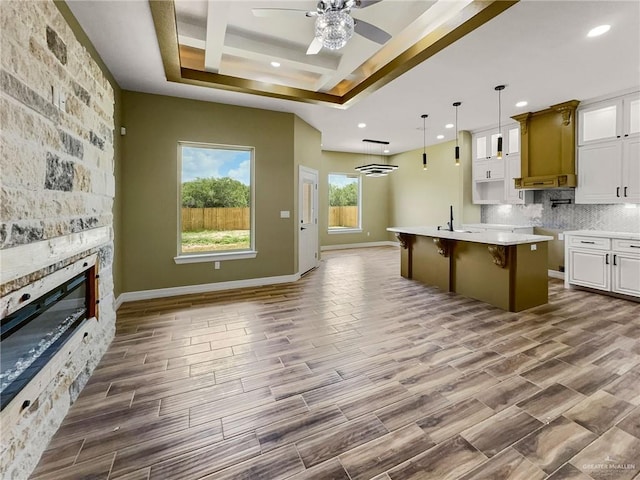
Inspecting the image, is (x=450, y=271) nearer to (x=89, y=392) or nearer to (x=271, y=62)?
(x=271, y=62)

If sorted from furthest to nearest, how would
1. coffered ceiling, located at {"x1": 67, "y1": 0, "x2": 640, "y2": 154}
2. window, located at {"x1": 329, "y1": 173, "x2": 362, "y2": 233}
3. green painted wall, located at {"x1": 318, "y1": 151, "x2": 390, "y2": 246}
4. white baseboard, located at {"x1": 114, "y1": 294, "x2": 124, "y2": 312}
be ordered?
window, located at {"x1": 329, "y1": 173, "x2": 362, "y2": 233}, green painted wall, located at {"x1": 318, "y1": 151, "x2": 390, "y2": 246}, white baseboard, located at {"x1": 114, "y1": 294, "x2": 124, "y2": 312}, coffered ceiling, located at {"x1": 67, "y1": 0, "x2": 640, "y2": 154}

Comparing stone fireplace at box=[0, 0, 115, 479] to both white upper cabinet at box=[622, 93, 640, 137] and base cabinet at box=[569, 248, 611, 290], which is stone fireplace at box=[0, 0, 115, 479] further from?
white upper cabinet at box=[622, 93, 640, 137]

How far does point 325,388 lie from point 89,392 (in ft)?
5.50

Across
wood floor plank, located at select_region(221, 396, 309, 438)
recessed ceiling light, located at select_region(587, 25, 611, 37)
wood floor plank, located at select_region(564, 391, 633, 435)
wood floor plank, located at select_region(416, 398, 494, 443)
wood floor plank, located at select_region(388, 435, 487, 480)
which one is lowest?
wood floor plank, located at select_region(388, 435, 487, 480)

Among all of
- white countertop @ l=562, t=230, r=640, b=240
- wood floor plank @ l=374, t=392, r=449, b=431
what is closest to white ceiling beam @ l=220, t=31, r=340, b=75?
wood floor plank @ l=374, t=392, r=449, b=431

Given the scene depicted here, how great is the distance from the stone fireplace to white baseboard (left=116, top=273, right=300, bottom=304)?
6.61 ft

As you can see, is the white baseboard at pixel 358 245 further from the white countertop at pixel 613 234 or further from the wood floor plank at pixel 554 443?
the wood floor plank at pixel 554 443

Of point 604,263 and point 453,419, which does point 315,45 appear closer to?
point 453,419

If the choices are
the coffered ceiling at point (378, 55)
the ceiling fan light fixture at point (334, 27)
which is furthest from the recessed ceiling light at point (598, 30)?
the ceiling fan light fixture at point (334, 27)

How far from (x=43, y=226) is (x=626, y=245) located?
20.4 feet

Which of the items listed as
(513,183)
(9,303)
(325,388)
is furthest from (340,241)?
(9,303)

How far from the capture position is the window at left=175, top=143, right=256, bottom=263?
15.6ft

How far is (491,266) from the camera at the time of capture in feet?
13.4

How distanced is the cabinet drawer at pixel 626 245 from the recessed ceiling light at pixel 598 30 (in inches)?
108
